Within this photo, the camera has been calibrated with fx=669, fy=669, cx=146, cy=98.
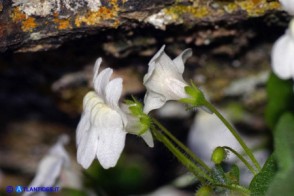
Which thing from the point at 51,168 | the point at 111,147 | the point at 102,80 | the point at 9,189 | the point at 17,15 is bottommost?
the point at 9,189

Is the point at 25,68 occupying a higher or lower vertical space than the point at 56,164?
higher

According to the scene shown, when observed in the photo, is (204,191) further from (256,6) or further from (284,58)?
(256,6)

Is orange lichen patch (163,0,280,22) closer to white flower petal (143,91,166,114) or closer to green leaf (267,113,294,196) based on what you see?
white flower petal (143,91,166,114)

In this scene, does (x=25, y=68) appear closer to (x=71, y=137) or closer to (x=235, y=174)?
(x=71, y=137)

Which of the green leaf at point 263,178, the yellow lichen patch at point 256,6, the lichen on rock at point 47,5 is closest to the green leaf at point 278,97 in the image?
the yellow lichen patch at point 256,6

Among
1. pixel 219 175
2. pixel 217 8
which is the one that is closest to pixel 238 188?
pixel 219 175

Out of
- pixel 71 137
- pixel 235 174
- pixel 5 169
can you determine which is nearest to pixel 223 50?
pixel 235 174

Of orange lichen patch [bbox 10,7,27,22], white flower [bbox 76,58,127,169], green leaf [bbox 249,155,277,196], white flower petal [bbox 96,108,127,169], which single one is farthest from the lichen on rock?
green leaf [bbox 249,155,277,196]
